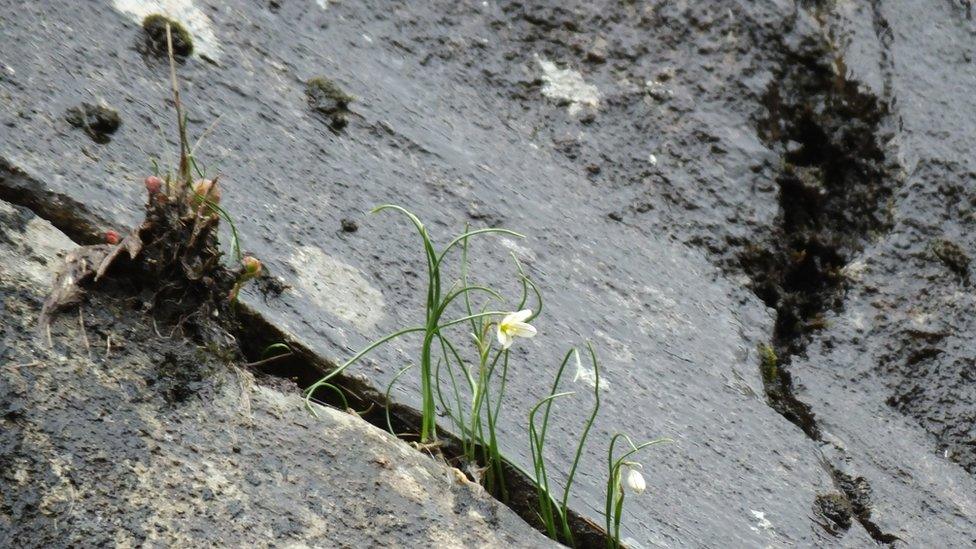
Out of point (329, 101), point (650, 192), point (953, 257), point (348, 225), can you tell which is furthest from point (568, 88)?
point (953, 257)

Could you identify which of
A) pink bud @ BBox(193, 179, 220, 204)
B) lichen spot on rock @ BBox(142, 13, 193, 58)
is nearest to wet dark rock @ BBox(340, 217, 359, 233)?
pink bud @ BBox(193, 179, 220, 204)

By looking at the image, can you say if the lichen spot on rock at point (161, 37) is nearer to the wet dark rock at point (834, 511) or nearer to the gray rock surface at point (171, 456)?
the gray rock surface at point (171, 456)

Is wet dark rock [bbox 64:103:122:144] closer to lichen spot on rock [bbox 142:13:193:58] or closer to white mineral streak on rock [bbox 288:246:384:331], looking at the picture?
lichen spot on rock [bbox 142:13:193:58]

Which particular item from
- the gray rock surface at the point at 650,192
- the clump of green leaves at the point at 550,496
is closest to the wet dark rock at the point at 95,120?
the gray rock surface at the point at 650,192

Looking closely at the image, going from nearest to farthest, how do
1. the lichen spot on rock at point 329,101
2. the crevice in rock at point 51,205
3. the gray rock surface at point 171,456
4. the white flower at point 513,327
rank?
1. the gray rock surface at point 171,456
2. the white flower at point 513,327
3. the crevice in rock at point 51,205
4. the lichen spot on rock at point 329,101

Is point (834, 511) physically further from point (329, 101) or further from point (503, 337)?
point (329, 101)

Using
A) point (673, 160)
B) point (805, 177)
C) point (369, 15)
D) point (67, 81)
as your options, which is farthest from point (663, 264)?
point (67, 81)
